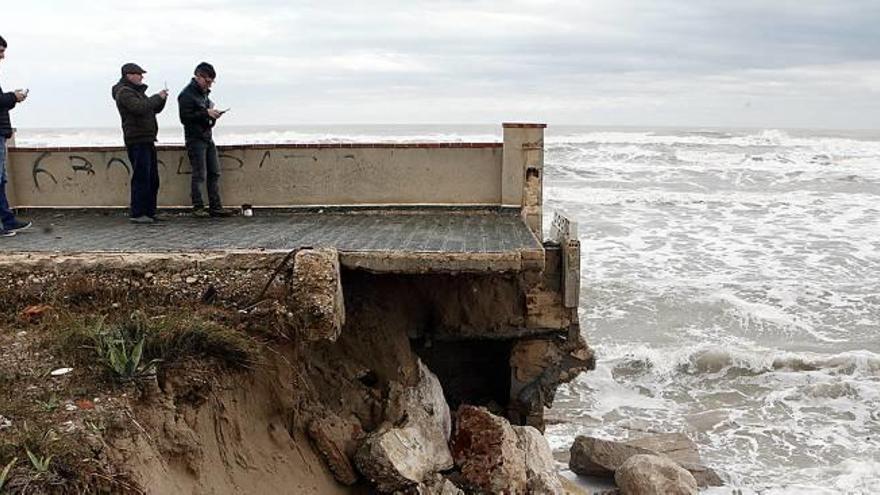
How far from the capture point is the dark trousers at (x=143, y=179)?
25.7 feet

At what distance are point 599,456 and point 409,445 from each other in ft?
13.8

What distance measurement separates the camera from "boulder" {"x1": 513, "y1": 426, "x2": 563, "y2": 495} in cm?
540

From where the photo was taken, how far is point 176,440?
13.3 feet

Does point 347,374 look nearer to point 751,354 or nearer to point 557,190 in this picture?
point 751,354

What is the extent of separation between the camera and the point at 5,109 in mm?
7051

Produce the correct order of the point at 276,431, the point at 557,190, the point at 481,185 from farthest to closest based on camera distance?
the point at 557,190 → the point at 481,185 → the point at 276,431

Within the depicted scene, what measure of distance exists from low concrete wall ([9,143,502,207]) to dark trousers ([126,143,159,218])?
64cm

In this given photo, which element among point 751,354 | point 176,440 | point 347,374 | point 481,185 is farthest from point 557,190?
point 176,440

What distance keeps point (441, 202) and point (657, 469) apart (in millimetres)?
3897

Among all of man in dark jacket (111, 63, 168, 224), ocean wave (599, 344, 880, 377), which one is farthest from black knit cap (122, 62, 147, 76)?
ocean wave (599, 344, 880, 377)

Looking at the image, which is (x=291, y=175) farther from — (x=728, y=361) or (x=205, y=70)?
(x=728, y=361)

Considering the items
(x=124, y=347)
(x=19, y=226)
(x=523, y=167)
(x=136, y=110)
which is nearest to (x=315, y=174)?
(x=136, y=110)

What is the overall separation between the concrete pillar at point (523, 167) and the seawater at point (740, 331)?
375 centimetres

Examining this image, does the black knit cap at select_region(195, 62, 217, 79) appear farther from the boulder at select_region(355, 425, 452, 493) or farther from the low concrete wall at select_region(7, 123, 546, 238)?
the boulder at select_region(355, 425, 452, 493)
